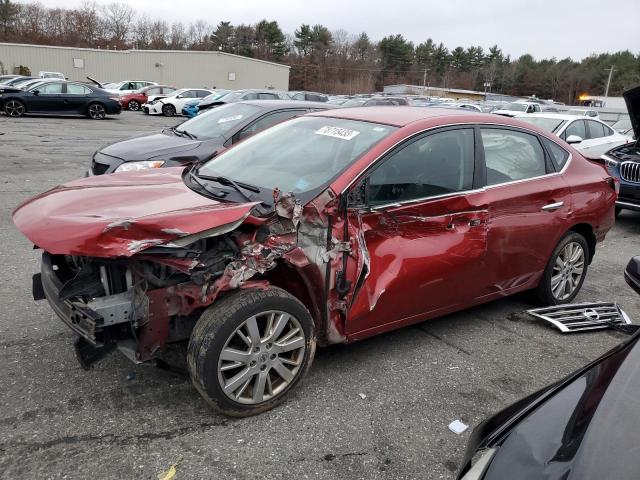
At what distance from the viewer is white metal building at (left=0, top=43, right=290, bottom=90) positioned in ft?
152

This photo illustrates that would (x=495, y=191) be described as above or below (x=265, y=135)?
below

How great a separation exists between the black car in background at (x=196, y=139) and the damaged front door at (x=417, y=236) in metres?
3.08

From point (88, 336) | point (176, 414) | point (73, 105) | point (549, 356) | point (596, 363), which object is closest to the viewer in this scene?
point (596, 363)

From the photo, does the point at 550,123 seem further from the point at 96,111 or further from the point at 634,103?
the point at 96,111

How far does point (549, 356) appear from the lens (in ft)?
12.8

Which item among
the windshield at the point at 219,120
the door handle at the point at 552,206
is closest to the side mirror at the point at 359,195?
the door handle at the point at 552,206

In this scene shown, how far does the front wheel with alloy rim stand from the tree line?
58.6 metres

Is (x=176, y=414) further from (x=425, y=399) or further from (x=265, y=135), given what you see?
(x=265, y=135)

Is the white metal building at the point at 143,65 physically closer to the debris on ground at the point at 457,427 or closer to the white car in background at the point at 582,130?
the white car in background at the point at 582,130

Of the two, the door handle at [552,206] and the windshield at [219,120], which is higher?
the windshield at [219,120]

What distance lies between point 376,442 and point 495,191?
6.77 feet

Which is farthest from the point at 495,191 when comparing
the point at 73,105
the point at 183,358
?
the point at 73,105

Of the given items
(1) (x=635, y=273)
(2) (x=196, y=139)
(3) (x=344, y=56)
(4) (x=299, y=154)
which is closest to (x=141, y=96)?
(2) (x=196, y=139)

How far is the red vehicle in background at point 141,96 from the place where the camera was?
95.9ft
